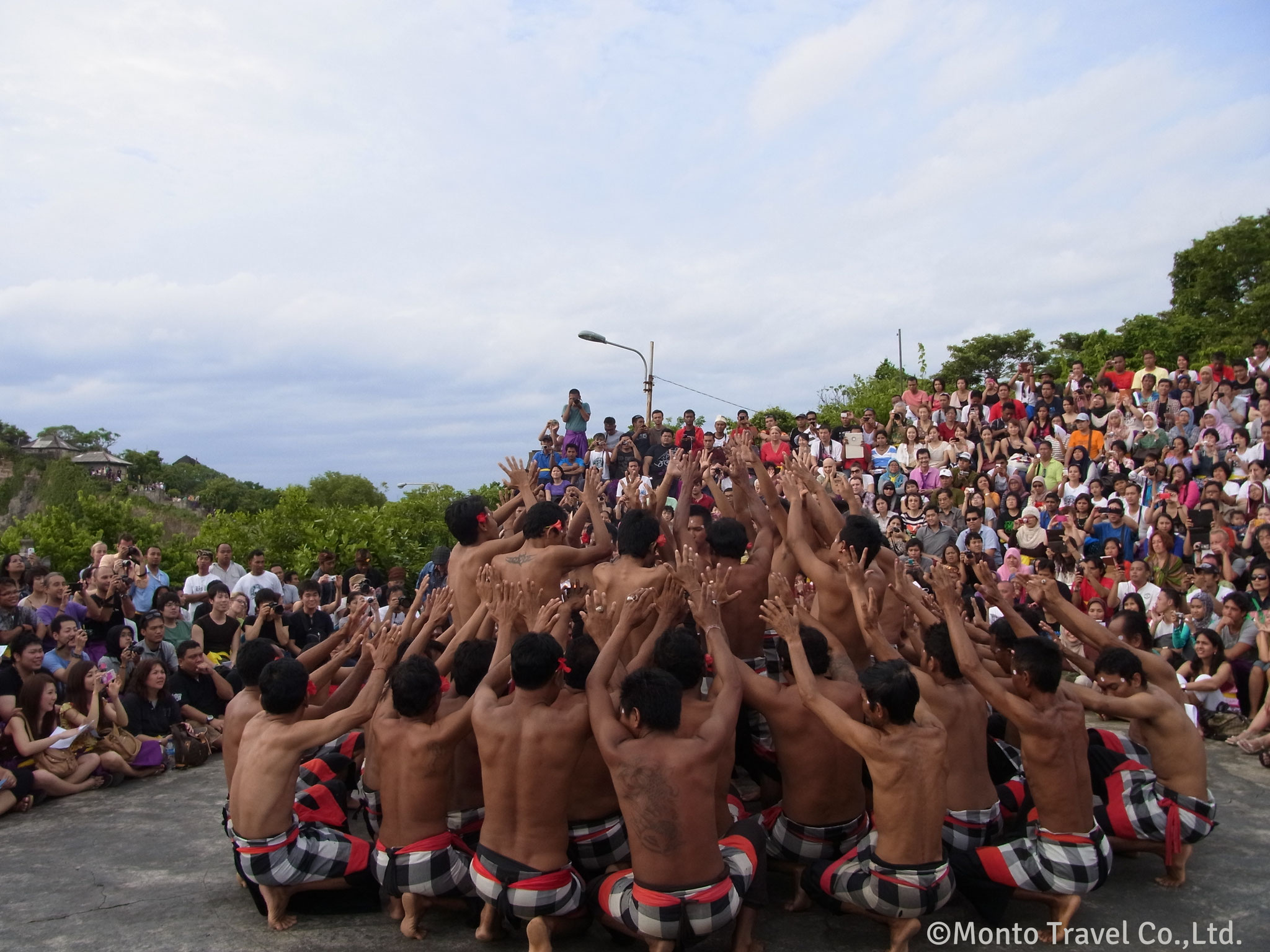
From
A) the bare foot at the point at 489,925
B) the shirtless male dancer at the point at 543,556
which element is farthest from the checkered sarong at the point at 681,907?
the shirtless male dancer at the point at 543,556

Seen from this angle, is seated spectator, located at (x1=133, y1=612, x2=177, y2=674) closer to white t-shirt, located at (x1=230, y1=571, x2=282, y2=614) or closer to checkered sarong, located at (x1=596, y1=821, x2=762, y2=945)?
white t-shirt, located at (x1=230, y1=571, x2=282, y2=614)

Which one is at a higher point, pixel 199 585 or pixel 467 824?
pixel 199 585

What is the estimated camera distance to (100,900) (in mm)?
5105

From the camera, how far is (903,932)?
4.27 m

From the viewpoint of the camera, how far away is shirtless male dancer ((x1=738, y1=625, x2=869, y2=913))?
15.5ft

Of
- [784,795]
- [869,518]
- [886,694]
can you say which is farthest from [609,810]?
[869,518]

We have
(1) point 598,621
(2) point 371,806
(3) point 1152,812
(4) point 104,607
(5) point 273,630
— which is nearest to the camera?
(1) point 598,621

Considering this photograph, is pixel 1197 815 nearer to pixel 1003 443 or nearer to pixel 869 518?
pixel 869 518

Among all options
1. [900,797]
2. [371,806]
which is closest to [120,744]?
[371,806]

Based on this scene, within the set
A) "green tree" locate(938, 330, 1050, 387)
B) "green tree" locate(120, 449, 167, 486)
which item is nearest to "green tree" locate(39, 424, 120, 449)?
"green tree" locate(120, 449, 167, 486)

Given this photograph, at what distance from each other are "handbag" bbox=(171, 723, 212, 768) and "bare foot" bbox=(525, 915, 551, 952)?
4789 millimetres

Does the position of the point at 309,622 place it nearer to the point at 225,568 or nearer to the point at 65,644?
the point at 225,568

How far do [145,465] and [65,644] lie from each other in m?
62.2

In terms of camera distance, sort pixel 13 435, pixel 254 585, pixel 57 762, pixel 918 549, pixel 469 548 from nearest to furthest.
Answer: pixel 469 548, pixel 57 762, pixel 254 585, pixel 918 549, pixel 13 435
